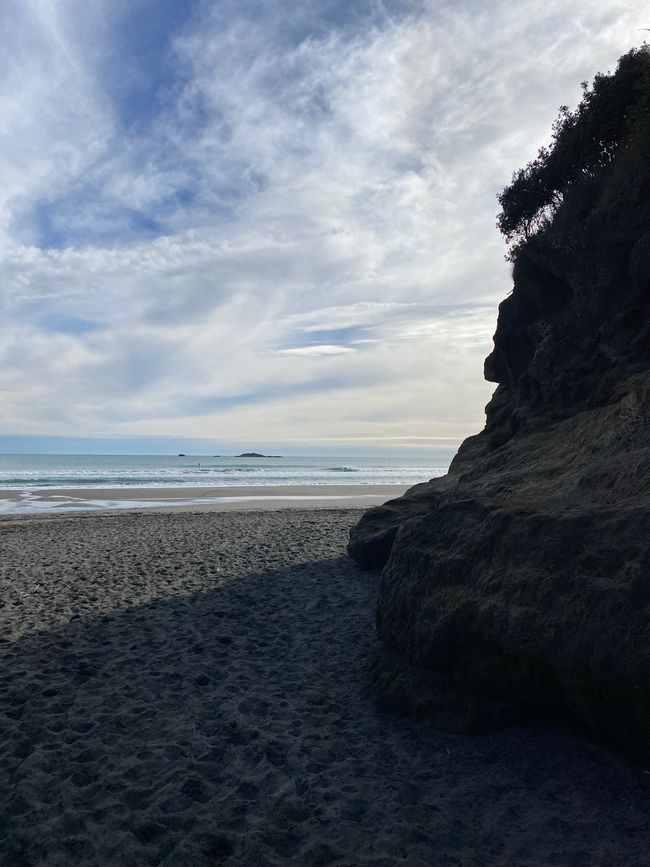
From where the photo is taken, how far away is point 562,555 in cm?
434

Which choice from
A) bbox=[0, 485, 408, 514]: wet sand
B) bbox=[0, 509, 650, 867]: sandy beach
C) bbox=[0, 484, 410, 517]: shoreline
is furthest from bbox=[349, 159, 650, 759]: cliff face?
bbox=[0, 485, 408, 514]: wet sand

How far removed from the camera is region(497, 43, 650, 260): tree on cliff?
392 inches

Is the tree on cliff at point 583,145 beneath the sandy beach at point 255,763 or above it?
above

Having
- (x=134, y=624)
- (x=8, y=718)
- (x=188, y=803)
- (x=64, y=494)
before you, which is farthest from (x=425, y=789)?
(x=64, y=494)

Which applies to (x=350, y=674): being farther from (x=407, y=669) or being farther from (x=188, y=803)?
(x=188, y=803)

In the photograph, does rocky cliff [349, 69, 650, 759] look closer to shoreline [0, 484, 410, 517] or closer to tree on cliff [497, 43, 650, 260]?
tree on cliff [497, 43, 650, 260]

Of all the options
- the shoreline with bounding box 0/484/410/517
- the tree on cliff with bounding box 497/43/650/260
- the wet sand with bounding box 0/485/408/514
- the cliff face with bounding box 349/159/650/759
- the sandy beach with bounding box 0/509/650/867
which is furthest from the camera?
the wet sand with bounding box 0/485/408/514

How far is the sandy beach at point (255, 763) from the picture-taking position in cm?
354

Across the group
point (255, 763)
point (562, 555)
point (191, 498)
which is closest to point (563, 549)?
point (562, 555)

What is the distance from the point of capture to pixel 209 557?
1248cm

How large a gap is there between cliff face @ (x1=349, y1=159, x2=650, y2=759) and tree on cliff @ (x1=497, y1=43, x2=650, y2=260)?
214cm

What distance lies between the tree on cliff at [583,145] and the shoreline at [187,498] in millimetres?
16091

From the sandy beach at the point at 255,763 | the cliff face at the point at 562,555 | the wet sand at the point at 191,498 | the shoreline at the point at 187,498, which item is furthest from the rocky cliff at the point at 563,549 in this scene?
the wet sand at the point at 191,498

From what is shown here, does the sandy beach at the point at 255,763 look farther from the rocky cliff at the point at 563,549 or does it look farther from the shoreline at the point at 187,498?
the shoreline at the point at 187,498
